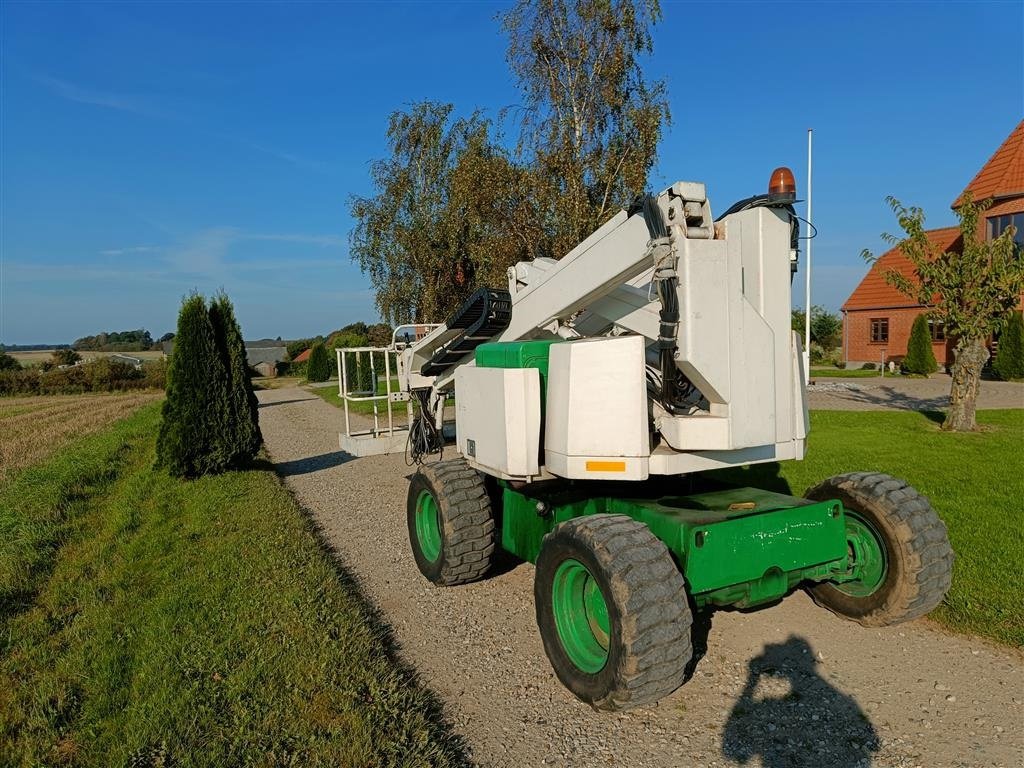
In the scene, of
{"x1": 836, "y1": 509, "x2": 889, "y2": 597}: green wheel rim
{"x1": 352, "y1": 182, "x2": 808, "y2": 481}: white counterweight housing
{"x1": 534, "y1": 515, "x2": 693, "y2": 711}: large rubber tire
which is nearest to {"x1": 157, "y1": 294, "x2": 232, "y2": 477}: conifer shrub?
{"x1": 352, "y1": 182, "x2": 808, "y2": 481}: white counterweight housing

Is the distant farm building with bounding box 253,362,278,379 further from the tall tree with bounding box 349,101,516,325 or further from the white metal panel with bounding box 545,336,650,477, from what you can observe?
the white metal panel with bounding box 545,336,650,477

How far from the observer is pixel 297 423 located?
18328mm

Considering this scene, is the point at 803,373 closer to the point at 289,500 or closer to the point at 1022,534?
the point at 1022,534

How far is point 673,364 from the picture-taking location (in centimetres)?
371

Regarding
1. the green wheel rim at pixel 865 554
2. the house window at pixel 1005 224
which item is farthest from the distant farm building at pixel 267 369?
the green wheel rim at pixel 865 554

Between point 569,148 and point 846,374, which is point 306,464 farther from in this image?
point 846,374

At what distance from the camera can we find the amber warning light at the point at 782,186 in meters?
3.59

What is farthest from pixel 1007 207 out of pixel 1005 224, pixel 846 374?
pixel 846 374

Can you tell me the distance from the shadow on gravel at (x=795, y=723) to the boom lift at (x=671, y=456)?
0.50m

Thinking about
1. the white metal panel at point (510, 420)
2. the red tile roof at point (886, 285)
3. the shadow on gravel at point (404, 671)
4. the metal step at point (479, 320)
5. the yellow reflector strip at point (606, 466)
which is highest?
the red tile roof at point (886, 285)

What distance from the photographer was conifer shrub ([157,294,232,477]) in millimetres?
9492

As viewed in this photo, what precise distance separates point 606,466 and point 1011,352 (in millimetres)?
24541

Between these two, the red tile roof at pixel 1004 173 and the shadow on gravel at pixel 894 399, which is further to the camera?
the red tile roof at pixel 1004 173

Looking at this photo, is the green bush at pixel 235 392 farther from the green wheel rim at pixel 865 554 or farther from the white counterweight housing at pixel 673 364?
the green wheel rim at pixel 865 554
